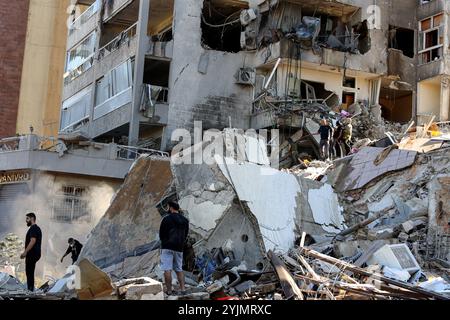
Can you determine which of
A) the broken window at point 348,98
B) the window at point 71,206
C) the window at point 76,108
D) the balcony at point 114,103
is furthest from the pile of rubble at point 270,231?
the window at point 76,108

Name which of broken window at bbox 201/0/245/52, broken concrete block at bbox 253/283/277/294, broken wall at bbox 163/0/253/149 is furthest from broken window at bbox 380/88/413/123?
broken concrete block at bbox 253/283/277/294

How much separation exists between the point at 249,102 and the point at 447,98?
8.03 m

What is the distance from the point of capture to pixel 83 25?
34250 millimetres

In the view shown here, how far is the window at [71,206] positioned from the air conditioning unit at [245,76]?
824 cm

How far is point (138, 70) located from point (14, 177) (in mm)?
6067

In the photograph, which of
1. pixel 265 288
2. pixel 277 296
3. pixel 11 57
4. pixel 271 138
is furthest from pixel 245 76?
pixel 277 296

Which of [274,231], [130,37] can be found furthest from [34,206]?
[274,231]

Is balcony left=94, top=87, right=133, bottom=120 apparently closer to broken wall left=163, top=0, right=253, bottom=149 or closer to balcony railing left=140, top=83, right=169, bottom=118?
balcony railing left=140, top=83, right=169, bottom=118

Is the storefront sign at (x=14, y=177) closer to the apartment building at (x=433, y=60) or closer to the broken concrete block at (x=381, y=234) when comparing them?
the broken concrete block at (x=381, y=234)

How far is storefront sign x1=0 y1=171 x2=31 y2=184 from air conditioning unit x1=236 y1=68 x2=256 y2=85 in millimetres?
9153

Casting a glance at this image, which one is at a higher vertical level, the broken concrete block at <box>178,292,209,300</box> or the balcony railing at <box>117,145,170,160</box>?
the balcony railing at <box>117,145,170,160</box>

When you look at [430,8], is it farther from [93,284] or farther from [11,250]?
[93,284]

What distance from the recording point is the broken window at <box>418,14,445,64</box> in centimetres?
3120

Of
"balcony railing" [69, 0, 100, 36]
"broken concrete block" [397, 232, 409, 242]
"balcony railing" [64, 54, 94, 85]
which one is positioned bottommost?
"broken concrete block" [397, 232, 409, 242]
